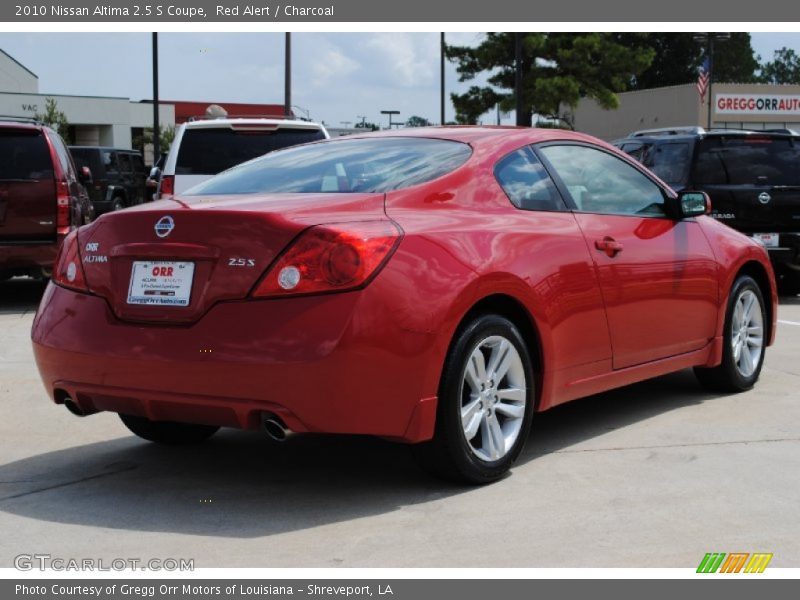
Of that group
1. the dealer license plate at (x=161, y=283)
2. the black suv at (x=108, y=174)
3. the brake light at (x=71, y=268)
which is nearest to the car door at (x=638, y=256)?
the dealer license plate at (x=161, y=283)

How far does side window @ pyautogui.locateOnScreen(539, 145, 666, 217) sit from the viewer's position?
5.93 meters

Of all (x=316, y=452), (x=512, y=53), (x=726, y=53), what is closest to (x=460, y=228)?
(x=316, y=452)

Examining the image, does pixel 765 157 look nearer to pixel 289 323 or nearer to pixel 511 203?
pixel 511 203

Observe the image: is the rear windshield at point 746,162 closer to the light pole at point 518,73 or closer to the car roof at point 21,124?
the car roof at point 21,124

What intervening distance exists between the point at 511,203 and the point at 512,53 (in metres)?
45.6

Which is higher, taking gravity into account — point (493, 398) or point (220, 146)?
point (220, 146)

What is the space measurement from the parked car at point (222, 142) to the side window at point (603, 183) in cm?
612

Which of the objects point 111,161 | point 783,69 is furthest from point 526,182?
point 783,69

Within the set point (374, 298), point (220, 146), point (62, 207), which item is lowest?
point (374, 298)

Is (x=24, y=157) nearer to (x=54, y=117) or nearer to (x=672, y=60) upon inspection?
(x=54, y=117)

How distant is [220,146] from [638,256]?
6982 mm

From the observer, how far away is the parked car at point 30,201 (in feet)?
40.0

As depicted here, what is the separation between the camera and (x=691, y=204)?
258 inches

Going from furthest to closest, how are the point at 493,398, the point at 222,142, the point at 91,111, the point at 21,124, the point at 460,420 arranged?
the point at 91,111, the point at 21,124, the point at 222,142, the point at 493,398, the point at 460,420
